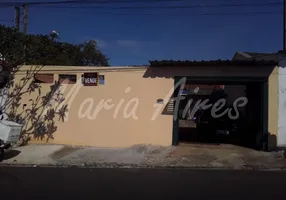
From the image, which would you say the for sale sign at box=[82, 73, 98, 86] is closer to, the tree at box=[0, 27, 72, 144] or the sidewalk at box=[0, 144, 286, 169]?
the tree at box=[0, 27, 72, 144]

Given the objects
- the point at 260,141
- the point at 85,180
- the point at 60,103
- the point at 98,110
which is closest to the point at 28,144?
the point at 60,103

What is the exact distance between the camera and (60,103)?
57.2 feet

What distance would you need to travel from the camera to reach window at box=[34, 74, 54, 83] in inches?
689

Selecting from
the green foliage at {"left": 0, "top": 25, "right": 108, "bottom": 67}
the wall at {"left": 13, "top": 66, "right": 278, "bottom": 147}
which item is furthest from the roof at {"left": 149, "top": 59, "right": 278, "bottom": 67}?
the green foliage at {"left": 0, "top": 25, "right": 108, "bottom": 67}

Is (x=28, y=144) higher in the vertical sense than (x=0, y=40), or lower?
lower

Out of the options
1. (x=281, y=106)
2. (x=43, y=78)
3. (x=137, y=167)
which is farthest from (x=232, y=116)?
(x=43, y=78)

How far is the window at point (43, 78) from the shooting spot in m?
17.5

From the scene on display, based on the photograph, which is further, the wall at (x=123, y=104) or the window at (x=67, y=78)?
the window at (x=67, y=78)

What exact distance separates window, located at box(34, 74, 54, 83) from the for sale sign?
142 cm

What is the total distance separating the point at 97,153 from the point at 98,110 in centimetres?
240

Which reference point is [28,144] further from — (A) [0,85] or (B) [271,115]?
(B) [271,115]

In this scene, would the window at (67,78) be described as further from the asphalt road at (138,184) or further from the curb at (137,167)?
the asphalt road at (138,184)

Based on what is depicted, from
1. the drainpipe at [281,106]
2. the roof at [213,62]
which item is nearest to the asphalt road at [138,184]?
the drainpipe at [281,106]

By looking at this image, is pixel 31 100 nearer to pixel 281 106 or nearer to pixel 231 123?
pixel 231 123
